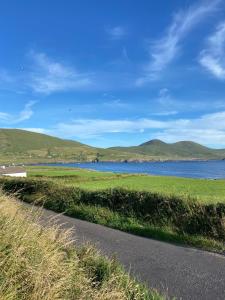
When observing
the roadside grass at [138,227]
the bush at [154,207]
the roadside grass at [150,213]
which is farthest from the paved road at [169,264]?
the bush at [154,207]

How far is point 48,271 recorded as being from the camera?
5.85 metres

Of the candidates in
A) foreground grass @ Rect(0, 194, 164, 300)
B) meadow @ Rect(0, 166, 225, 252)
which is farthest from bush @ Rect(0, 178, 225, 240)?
foreground grass @ Rect(0, 194, 164, 300)

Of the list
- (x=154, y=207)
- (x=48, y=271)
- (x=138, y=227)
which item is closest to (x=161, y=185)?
(x=154, y=207)

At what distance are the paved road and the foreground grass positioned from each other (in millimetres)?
1054

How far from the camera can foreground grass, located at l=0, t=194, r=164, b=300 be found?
5285 millimetres

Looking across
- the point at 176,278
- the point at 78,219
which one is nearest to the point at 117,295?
the point at 176,278

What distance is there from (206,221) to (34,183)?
1531cm

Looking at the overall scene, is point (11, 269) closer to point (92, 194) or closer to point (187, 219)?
point (187, 219)

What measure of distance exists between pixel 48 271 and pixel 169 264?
4597 mm

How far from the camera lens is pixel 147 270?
930cm

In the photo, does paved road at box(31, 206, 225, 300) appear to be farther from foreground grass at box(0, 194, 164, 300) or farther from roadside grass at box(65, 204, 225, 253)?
foreground grass at box(0, 194, 164, 300)

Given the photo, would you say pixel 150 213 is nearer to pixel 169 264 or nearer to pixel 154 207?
pixel 154 207

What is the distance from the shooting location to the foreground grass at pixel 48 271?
529 cm

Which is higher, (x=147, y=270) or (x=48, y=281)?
(x=48, y=281)
